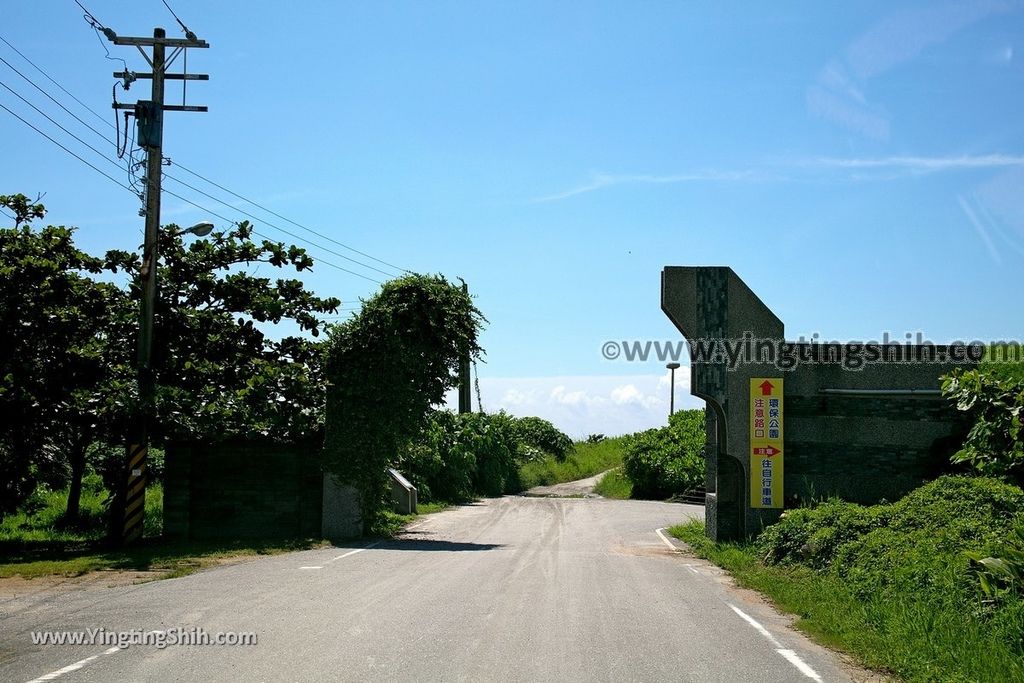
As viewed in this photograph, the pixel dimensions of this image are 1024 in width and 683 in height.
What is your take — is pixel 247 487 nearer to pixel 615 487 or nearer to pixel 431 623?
pixel 431 623

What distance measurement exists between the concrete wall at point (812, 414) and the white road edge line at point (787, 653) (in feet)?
30.4

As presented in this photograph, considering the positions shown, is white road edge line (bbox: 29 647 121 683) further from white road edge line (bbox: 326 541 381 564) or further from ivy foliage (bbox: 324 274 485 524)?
ivy foliage (bbox: 324 274 485 524)

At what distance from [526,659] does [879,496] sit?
1448 cm

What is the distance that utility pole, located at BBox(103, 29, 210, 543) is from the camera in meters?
19.7

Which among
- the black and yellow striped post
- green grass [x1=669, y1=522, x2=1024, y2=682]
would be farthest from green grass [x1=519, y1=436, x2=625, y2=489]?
green grass [x1=669, y1=522, x2=1024, y2=682]

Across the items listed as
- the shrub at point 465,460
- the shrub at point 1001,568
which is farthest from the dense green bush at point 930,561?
the shrub at point 465,460

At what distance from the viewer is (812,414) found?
20.7 meters

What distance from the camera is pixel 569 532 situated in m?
24.3

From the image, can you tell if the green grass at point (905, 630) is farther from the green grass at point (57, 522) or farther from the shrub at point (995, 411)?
the green grass at point (57, 522)

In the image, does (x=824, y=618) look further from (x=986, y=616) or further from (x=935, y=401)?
(x=935, y=401)

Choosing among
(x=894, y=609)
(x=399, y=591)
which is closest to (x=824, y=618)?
(x=894, y=609)

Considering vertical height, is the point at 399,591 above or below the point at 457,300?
below

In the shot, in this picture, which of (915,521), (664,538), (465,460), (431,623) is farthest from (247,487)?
(465,460)

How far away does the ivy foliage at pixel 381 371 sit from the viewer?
2159 centimetres
